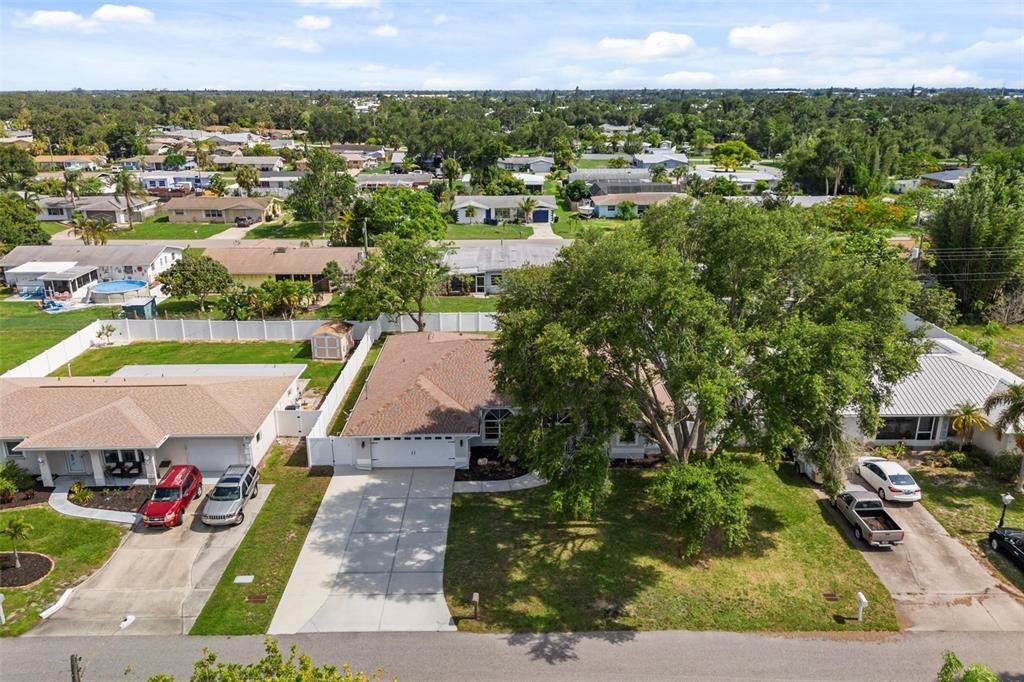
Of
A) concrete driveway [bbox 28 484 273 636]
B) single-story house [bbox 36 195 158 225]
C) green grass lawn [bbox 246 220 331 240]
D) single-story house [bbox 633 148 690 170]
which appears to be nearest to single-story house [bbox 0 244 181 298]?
green grass lawn [bbox 246 220 331 240]

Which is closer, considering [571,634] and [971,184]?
[571,634]

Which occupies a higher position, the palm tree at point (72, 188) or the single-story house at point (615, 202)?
the palm tree at point (72, 188)

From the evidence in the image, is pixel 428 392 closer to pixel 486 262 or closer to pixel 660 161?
pixel 486 262

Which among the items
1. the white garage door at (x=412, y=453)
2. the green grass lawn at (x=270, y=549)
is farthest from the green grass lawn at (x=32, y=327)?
the white garage door at (x=412, y=453)

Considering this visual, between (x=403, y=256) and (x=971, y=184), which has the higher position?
(x=971, y=184)

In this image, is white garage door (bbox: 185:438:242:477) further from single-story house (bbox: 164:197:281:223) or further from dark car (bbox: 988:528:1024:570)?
single-story house (bbox: 164:197:281:223)

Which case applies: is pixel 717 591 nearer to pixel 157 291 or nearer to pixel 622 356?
pixel 622 356

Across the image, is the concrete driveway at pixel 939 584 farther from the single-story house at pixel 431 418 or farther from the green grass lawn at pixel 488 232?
the green grass lawn at pixel 488 232

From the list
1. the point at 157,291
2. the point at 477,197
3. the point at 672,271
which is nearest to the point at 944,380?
the point at 672,271
